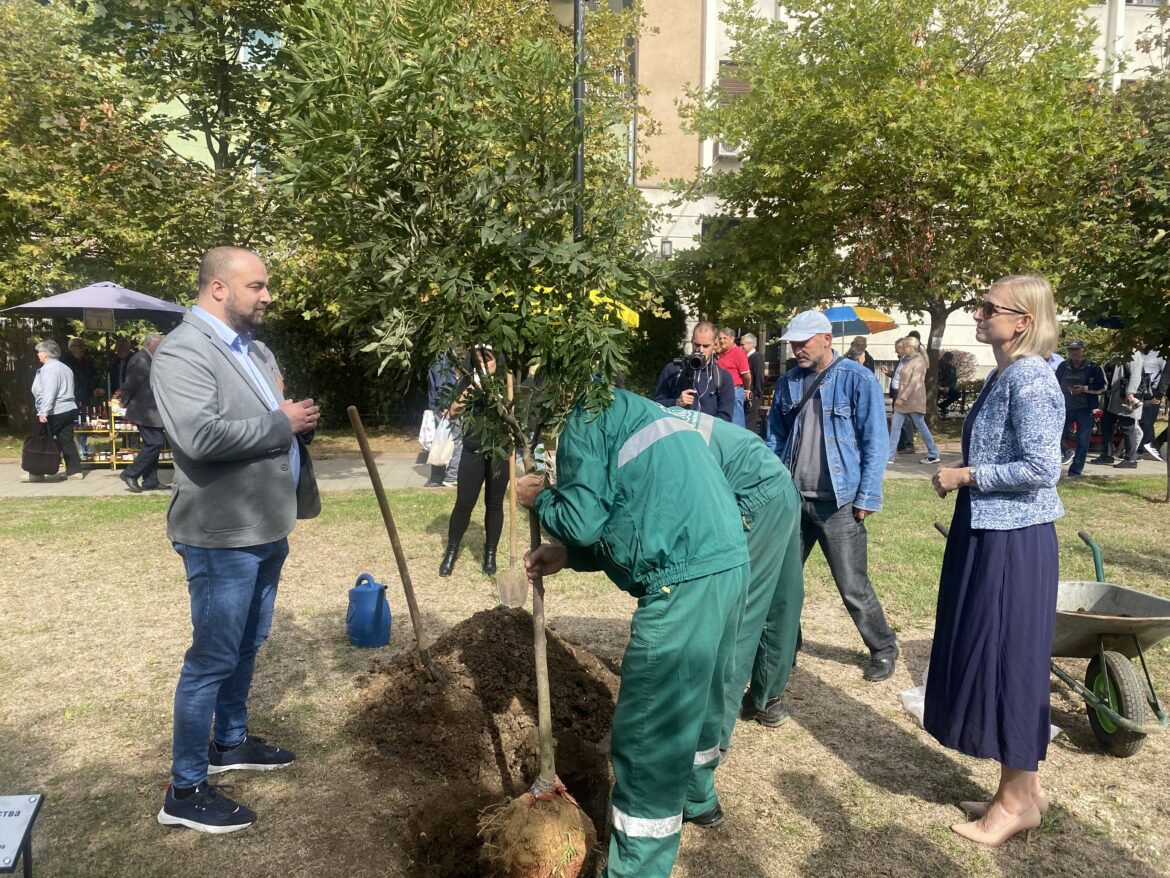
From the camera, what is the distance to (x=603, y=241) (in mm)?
2793

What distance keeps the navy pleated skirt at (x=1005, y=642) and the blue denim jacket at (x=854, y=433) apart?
1062 millimetres

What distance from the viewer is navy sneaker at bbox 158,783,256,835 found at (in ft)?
10.4

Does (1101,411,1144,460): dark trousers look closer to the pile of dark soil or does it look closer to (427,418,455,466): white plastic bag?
(427,418,455,466): white plastic bag

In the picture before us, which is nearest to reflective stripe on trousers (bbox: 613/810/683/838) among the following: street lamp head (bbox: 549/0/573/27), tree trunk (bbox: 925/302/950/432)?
street lamp head (bbox: 549/0/573/27)

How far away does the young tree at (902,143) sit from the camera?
1280 centimetres

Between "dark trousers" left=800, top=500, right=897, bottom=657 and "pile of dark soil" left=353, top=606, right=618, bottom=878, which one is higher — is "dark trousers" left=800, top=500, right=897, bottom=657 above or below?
above

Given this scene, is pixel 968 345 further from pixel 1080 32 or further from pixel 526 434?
pixel 526 434

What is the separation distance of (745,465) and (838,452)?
992mm

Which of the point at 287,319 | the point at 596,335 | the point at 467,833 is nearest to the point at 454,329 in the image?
the point at 596,335

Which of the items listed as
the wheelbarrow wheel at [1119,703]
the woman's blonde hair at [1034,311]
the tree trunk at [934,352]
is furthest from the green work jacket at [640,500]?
the tree trunk at [934,352]

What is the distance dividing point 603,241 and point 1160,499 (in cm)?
1002

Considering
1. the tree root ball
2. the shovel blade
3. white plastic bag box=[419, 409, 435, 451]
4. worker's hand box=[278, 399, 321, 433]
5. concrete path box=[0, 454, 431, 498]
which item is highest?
worker's hand box=[278, 399, 321, 433]

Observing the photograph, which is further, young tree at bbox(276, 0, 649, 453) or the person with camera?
the person with camera

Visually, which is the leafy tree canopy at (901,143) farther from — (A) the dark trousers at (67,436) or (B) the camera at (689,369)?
(A) the dark trousers at (67,436)
